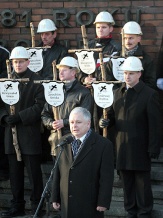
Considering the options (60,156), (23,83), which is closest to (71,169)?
(60,156)

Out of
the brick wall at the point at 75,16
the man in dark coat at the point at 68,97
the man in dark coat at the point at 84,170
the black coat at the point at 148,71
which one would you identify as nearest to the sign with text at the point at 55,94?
the man in dark coat at the point at 68,97

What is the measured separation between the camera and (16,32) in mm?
12062

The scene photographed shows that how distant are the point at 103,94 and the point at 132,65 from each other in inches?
21.0

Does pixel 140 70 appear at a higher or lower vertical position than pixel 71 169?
higher

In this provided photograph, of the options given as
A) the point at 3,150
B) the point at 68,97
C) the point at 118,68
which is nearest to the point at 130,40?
the point at 118,68

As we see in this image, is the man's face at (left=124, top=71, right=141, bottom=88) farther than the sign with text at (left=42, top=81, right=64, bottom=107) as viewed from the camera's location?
No

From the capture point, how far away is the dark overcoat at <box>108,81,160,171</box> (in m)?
9.66

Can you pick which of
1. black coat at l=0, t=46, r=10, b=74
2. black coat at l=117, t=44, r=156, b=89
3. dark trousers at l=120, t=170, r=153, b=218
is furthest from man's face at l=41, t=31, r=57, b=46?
dark trousers at l=120, t=170, r=153, b=218

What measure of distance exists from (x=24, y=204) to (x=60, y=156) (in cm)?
230

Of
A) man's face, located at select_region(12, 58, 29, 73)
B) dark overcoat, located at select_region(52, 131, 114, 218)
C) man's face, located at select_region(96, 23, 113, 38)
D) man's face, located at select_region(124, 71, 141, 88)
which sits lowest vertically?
dark overcoat, located at select_region(52, 131, 114, 218)

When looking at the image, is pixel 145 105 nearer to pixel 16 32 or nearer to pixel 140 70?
pixel 140 70

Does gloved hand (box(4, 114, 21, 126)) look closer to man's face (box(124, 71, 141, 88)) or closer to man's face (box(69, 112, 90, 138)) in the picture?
man's face (box(124, 71, 141, 88))

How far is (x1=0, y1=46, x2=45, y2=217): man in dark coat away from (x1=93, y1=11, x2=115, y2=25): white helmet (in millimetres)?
1066

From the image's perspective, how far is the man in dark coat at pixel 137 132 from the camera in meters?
9.69
